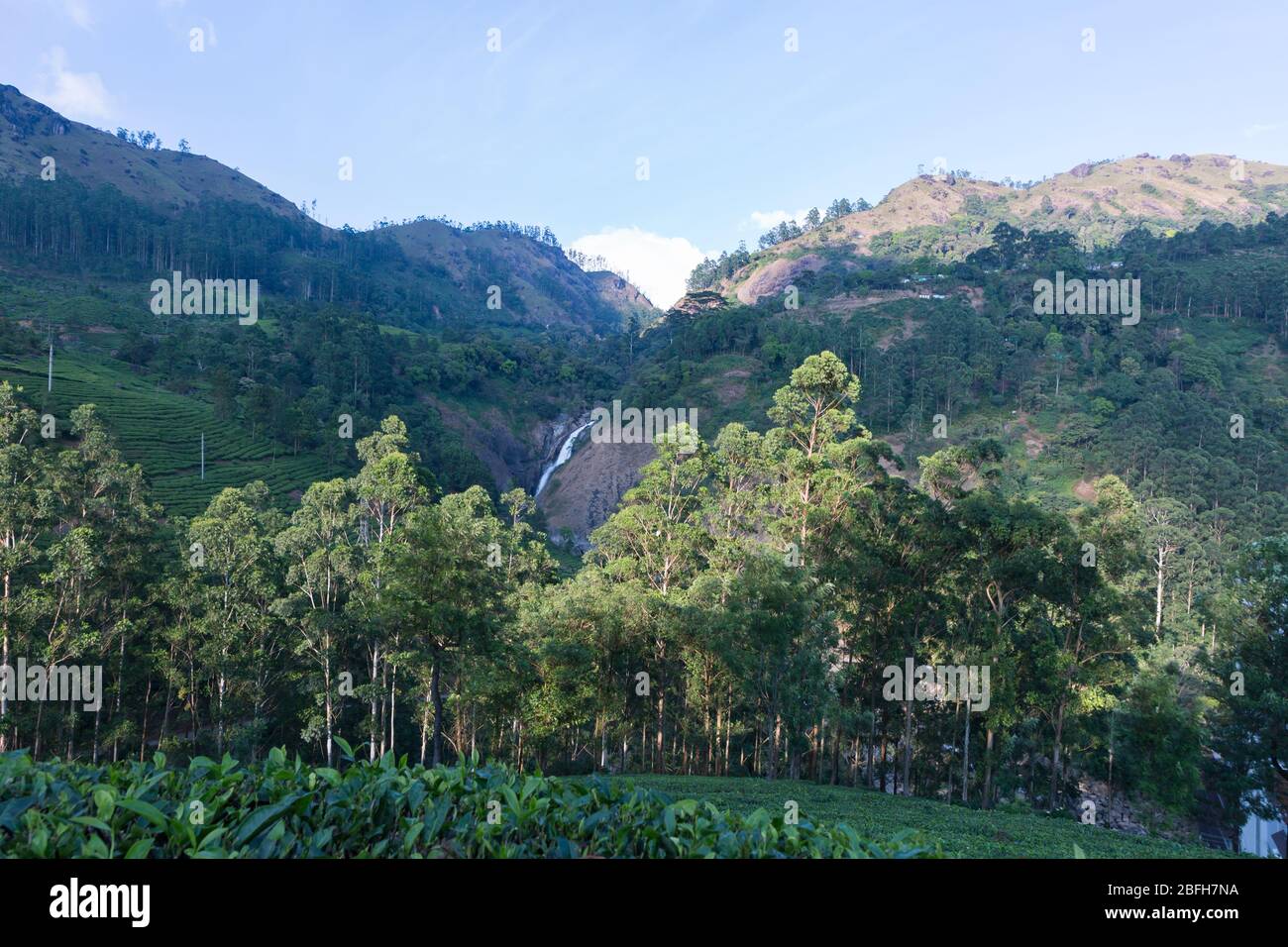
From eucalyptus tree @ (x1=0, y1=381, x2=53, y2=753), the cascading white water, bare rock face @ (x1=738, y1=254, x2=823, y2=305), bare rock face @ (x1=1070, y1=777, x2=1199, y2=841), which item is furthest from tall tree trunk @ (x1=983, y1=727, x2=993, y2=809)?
bare rock face @ (x1=738, y1=254, x2=823, y2=305)

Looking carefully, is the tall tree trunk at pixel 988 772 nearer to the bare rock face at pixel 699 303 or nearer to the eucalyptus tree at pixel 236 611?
the eucalyptus tree at pixel 236 611

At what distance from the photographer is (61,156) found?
13375 centimetres

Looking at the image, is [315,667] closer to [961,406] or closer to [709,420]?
[709,420]

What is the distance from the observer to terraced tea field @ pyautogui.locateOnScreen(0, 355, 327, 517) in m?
40.8

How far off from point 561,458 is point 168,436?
3349cm

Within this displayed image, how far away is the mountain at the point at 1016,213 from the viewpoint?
143 meters

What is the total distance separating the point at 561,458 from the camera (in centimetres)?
7038

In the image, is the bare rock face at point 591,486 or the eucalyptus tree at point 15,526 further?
the bare rock face at point 591,486

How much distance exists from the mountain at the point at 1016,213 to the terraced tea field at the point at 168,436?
335 ft

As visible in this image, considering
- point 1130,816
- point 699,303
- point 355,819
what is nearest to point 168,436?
point 355,819

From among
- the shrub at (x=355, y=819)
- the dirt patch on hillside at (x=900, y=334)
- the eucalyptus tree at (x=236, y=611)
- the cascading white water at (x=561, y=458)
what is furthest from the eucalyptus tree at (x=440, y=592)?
the dirt patch on hillside at (x=900, y=334)

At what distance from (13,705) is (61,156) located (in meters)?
163

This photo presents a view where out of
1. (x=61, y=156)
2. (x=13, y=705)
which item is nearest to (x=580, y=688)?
(x=13, y=705)
